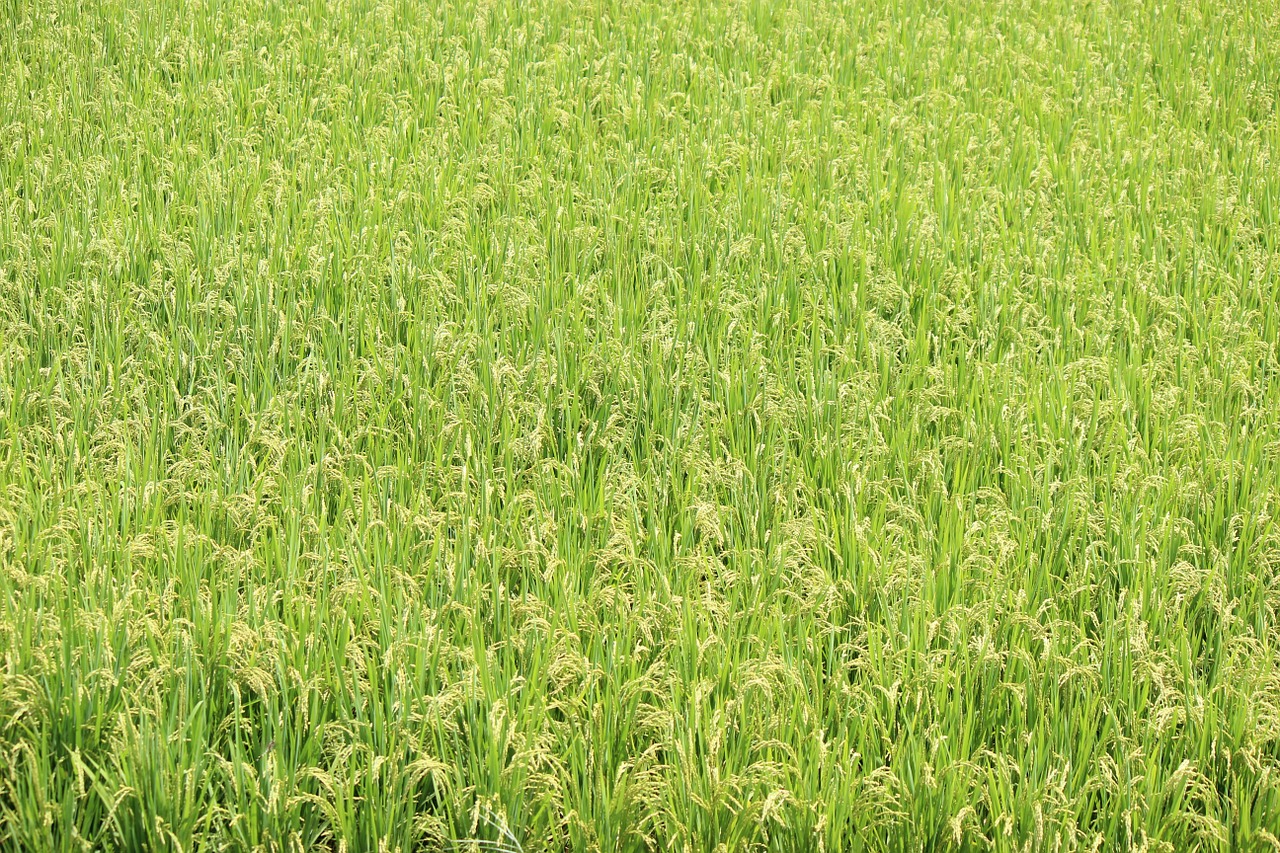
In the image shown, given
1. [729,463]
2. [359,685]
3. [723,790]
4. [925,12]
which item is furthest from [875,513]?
[925,12]

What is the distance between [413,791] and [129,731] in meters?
0.55

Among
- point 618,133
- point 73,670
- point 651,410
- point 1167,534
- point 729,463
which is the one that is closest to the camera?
point 73,670

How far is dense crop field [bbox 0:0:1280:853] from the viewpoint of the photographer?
2.59 metres

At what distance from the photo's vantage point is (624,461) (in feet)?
12.3

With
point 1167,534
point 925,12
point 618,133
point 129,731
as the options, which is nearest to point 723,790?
point 129,731

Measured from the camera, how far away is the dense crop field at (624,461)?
2.59 m

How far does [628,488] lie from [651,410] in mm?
484

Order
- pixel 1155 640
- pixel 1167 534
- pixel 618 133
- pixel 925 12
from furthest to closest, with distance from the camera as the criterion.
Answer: pixel 925 12
pixel 618 133
pixel 1167 534
pixel 1155 640

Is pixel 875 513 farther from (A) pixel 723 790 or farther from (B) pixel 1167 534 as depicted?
(A) pixel 723 790

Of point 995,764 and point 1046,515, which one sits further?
point 1046,515

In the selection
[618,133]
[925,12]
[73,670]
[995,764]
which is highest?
[925,12]

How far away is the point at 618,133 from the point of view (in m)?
6.41

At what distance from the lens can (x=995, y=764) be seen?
2812mm

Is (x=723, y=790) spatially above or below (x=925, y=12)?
below
